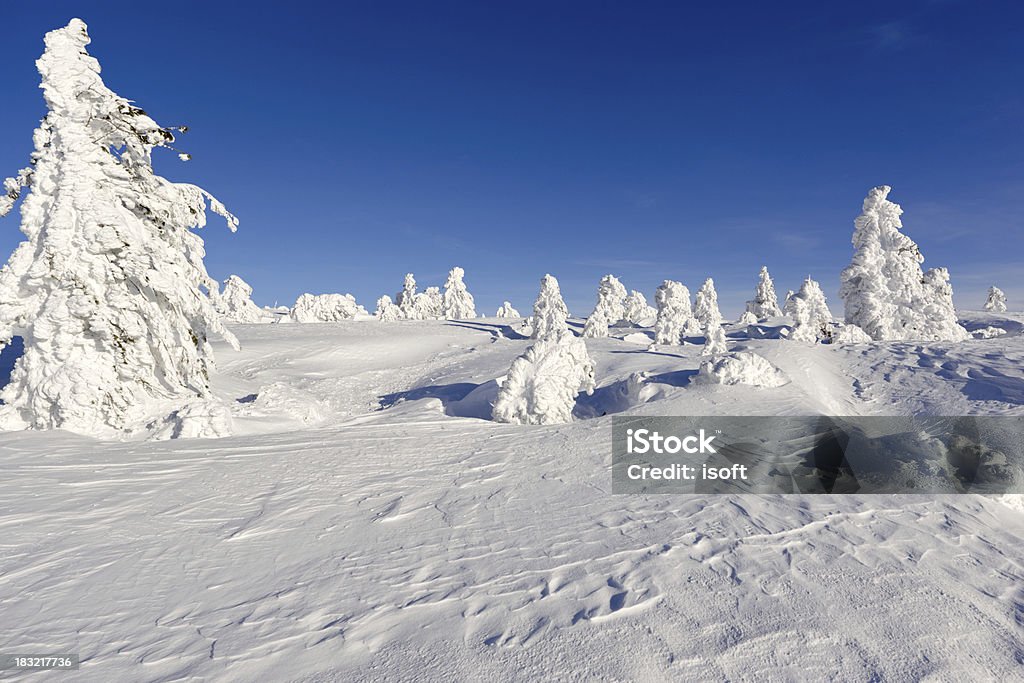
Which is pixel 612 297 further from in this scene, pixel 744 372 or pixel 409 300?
pixel 744 372

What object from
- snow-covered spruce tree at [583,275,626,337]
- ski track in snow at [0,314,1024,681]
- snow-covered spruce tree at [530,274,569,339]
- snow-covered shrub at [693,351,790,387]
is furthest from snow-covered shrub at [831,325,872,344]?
snow-covered spruce tree at [583,275,626,337]

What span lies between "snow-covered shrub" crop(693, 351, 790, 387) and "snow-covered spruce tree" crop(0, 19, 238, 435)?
12833 millimetres

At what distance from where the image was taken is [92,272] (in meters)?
11.0

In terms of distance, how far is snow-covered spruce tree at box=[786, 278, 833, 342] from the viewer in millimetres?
35938

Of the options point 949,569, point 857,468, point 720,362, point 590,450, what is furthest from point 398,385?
point 949,569

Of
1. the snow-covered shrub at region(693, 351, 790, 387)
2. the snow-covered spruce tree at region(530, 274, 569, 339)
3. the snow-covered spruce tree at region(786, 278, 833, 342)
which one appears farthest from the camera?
the snow-covered spruce tree at region(530, 274, 569, 339)

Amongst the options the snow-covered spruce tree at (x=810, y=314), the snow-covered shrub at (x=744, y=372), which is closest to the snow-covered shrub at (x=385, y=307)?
the snow-covered spruce tree at (x=810, y=314)

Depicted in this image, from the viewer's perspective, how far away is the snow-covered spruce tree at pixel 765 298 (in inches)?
2608

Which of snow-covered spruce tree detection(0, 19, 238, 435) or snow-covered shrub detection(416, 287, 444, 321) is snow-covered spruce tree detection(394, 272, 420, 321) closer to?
snow-covered shrub detection(416, 287, 444, 321)

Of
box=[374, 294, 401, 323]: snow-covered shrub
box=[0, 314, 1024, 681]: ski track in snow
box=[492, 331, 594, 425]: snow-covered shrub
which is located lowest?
box=[0, 314, 1024, 681]: ski track in snow

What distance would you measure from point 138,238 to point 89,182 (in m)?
1.64

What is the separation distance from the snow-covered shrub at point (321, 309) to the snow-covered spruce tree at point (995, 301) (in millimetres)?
88922

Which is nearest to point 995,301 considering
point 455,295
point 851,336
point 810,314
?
point 810,314

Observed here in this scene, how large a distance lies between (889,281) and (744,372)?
85.1 feet
